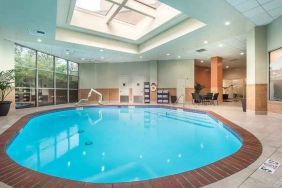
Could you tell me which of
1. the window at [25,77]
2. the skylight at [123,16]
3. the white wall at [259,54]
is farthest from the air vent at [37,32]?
the white wall at [259,54]

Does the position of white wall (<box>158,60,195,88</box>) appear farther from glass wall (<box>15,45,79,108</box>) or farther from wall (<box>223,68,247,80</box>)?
wall (<box>223,68,247,80</box>)

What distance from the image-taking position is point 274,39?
5.56m

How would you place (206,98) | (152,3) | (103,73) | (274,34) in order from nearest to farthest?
(274,34) → (152,3) → (206,98) → (103,73)

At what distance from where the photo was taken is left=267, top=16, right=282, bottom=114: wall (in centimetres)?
533

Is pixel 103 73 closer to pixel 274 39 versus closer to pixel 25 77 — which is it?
pixel 25 77

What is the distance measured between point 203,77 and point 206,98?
5813mm

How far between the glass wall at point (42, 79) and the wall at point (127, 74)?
104 cm

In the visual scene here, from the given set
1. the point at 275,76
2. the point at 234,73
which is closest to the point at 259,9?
the point at 275,76

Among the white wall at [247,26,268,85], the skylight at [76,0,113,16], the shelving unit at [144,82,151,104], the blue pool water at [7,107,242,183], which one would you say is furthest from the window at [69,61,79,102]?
the white wall at [247,26,268,85]

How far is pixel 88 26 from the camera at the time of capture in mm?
7164

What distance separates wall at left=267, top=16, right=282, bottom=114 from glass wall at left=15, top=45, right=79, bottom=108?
10.8 m

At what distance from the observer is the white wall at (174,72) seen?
12.3m

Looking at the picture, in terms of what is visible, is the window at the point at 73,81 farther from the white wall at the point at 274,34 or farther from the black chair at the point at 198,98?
the white wall at the point at 274,34

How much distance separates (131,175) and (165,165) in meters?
0.63
